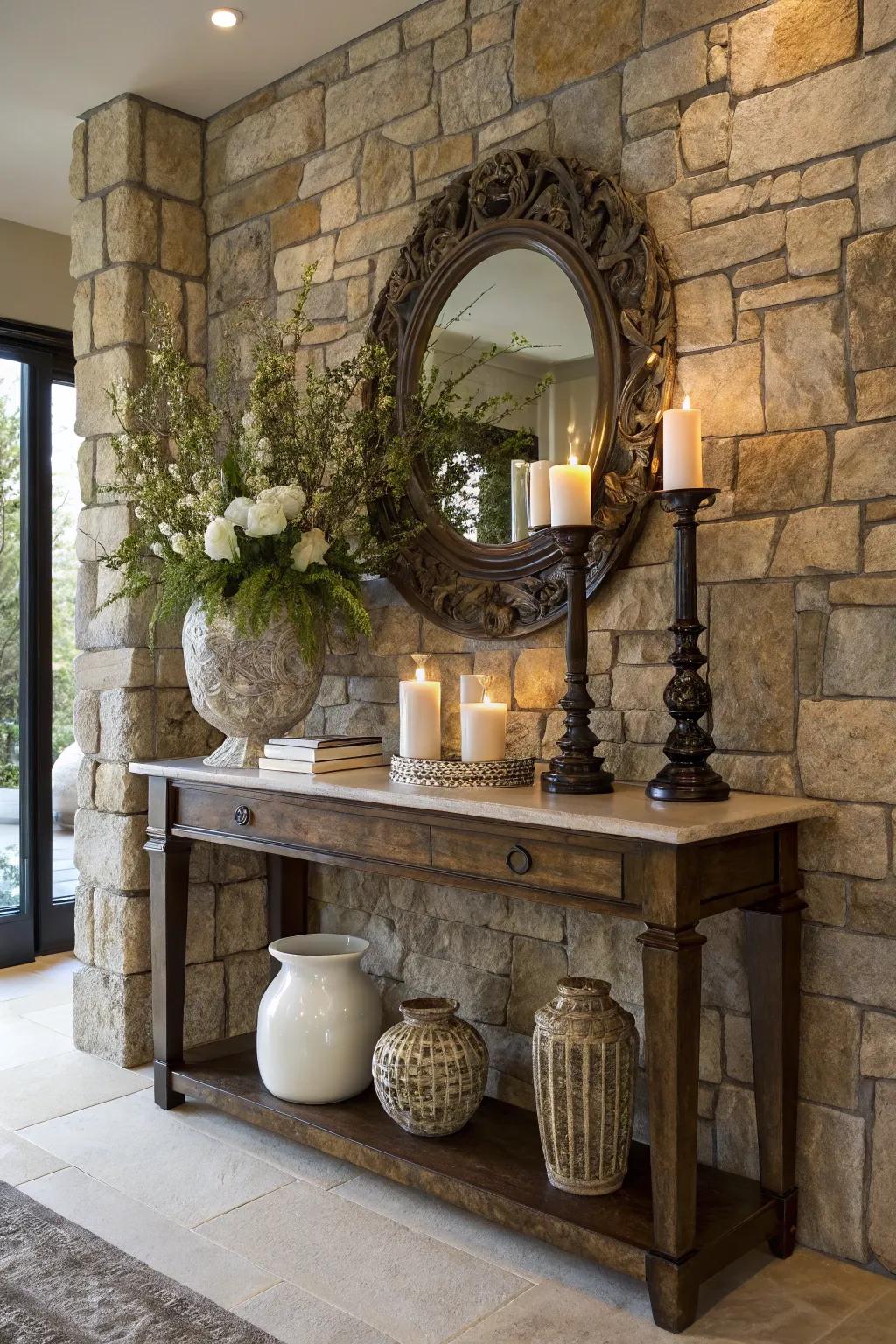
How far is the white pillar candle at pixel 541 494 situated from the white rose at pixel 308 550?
0.56 m

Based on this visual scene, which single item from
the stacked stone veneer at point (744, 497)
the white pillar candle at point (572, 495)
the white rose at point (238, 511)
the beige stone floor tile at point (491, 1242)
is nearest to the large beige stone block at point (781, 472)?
the stacked stone veneer at point (744, 497)

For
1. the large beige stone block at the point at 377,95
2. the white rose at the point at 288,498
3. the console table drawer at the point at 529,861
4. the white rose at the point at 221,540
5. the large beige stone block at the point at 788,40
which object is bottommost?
the console table drawer at the point at 529,861

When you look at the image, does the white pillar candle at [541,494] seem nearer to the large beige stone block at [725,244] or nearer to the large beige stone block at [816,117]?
the large beige stone block at [725,244]

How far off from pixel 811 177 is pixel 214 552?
4.69 feet

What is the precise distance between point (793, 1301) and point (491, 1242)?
55 centimetres

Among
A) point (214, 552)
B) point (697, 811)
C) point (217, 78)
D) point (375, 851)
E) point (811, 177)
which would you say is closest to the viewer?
point (697, 811)

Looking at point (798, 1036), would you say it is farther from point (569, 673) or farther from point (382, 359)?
point (382, 359)

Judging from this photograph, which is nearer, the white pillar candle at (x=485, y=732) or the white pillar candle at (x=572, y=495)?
the white pillar candle at (x=572, y=495)

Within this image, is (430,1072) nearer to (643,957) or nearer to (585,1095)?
(585,1095)

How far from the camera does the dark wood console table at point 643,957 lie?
1845 mm

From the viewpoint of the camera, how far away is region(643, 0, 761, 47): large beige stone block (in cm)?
223

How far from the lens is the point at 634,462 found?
2346mm

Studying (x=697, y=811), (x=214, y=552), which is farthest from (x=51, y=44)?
(x=697, y=811)

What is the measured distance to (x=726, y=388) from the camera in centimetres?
225
